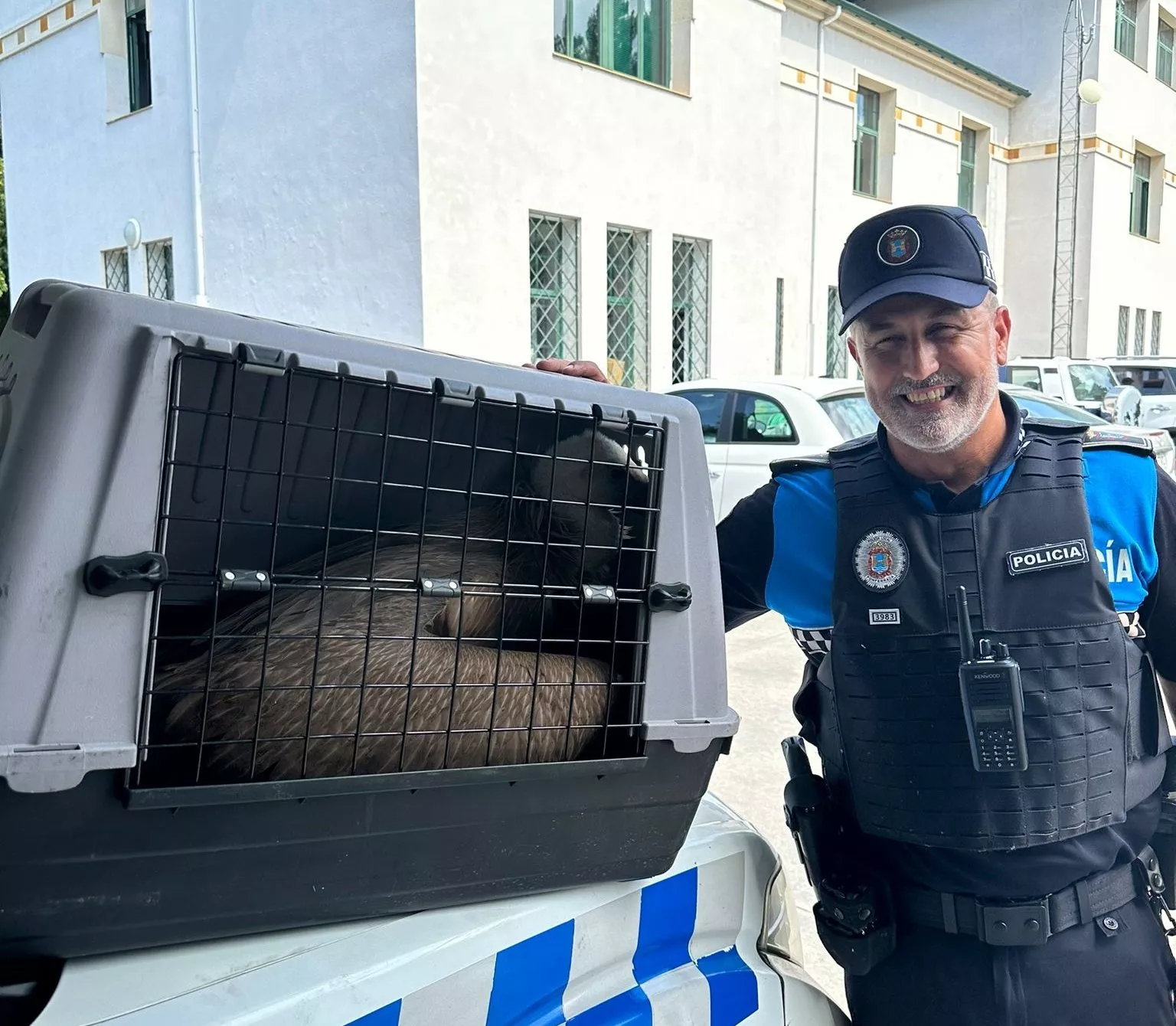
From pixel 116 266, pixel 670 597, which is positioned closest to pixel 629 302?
pixel 116 266

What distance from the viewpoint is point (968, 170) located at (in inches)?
791

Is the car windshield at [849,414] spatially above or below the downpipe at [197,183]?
below

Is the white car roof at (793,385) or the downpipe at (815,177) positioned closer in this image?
the white car roof at (793,385)

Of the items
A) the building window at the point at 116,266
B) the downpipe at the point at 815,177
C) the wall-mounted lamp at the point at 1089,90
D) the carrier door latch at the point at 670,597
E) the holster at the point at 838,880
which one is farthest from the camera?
the wall-mounted lamp at the point at 1089,90

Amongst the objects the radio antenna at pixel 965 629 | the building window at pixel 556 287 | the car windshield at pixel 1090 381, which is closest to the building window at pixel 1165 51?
the car windshield at pixel 1090 381

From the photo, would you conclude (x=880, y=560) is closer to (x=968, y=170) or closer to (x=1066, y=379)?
(x=1066, y=379)

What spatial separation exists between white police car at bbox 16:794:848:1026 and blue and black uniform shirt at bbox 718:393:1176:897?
34 centimetres

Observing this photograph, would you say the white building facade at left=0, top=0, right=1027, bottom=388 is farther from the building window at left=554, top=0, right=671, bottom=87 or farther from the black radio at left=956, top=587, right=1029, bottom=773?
the black radio at left=956, top=587, right=1029, bottom=773

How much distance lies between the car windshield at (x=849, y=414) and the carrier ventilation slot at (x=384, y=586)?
5.56 m

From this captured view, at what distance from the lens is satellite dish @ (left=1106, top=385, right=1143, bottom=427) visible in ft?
38.7

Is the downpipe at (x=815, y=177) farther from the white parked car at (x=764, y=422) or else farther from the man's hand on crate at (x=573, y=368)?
the man's hand on crate at (x=573, y=368)

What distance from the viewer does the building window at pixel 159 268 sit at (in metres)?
12.4

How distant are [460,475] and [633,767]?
556 millimetres

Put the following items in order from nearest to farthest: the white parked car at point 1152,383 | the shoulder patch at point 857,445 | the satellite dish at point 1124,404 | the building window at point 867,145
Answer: the shoulder patch at point 857,445
the satellite dish at point 1124,404
the white parked car at point 1152,383
the building window at point 867,145
